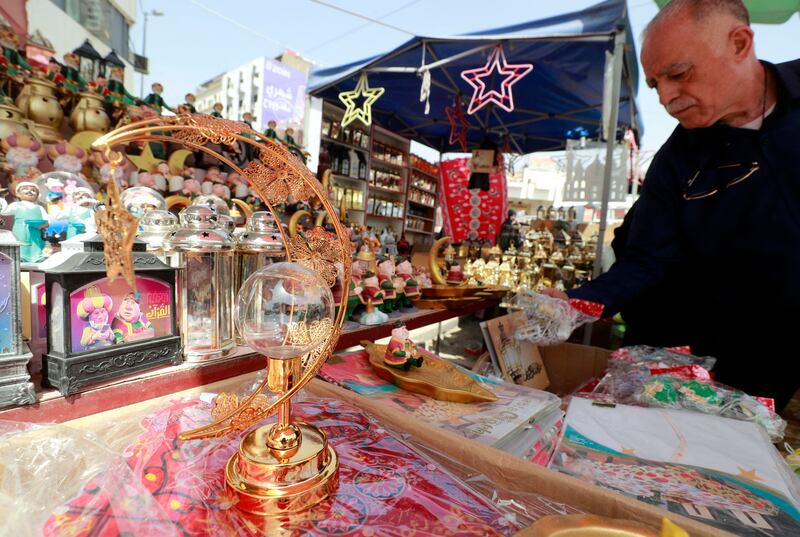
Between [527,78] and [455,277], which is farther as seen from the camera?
[527,78]

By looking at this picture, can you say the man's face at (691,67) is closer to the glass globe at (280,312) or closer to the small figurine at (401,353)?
the small figurine at (401,353)

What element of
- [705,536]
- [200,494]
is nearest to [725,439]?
[705,536]

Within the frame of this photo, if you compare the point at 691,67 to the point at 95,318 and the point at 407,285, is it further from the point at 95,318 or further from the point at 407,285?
the point at 95,318

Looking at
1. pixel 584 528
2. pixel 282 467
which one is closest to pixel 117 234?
pixel 282 467

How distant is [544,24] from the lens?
108 inches

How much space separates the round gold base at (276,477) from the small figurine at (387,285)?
37.8 inches

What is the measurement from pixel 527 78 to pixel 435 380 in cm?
371

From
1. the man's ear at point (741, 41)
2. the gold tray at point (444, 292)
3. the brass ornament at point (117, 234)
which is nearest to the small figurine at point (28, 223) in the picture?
the brass ornament at point (117, 234)

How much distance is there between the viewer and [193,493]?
500 mm

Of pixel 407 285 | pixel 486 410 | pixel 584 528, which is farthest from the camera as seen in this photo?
pixel 407 285

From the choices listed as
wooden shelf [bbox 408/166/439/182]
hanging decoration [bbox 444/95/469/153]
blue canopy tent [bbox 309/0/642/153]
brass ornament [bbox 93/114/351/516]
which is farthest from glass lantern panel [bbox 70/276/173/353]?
wooden shelf [bbox 408/166/439/182]

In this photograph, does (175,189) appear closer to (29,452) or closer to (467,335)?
(29,452)

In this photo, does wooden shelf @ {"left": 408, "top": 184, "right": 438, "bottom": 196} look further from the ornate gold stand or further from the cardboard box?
the ornate gold stand

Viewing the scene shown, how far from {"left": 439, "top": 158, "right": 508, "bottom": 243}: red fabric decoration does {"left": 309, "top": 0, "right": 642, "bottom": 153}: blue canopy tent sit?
65 centimetres
